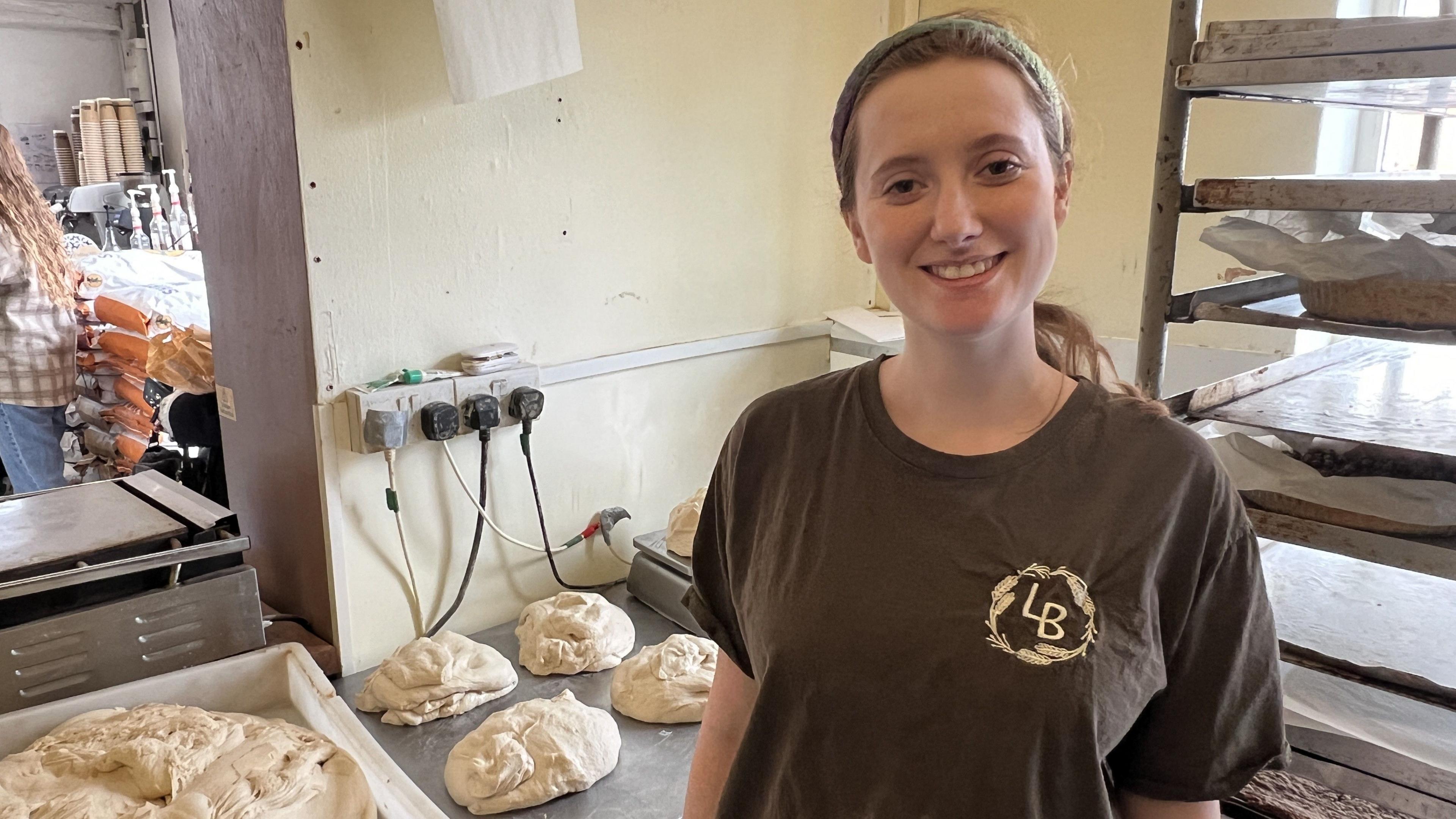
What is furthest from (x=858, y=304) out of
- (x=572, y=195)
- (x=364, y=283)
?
(x=364, y=283)

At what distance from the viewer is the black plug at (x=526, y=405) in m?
1.64

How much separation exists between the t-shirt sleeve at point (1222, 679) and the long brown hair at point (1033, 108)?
12cm

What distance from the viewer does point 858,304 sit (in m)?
2.28

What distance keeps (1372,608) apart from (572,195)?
55.5 inches

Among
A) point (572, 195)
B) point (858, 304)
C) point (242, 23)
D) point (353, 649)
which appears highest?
point (242, 23)

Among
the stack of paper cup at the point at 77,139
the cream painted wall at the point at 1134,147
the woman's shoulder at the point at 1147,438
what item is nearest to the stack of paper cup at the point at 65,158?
the stack of paper cup at the point at 77,139

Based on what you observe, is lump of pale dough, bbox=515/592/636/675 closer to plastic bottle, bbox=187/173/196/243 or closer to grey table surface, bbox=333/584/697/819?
grey table surface, bbox=333/584/697/819

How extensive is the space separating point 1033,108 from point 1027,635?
405 millimetres

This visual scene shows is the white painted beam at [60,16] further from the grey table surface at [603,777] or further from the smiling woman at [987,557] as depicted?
the smiling woman at [987,557]

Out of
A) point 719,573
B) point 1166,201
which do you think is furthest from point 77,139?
point 1166,201

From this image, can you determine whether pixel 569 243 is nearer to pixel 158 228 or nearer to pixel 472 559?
pixel 472 559

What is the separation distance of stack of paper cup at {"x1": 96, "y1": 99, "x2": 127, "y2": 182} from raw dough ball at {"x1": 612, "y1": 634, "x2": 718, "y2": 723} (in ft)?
14.8

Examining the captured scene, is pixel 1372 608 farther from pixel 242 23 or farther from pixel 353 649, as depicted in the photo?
pixel 242 23

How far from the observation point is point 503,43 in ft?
4.77
